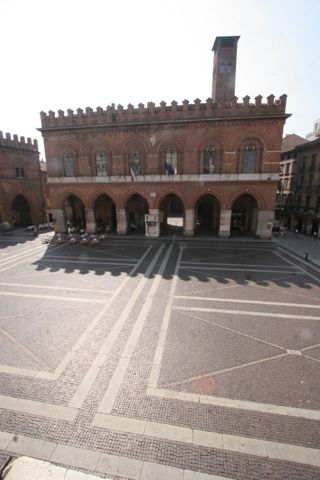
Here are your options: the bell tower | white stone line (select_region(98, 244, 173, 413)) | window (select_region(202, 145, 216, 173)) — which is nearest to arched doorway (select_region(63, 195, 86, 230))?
window (select_region(202, 145, 216, 173))

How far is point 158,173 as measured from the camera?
23453 mm

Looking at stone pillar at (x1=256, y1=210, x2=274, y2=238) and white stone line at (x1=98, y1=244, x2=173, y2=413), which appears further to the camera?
stone pillar at (x1=256, y1=210, x2=274, y2=238)

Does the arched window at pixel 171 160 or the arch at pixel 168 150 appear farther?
the arched window at pixel 171 160

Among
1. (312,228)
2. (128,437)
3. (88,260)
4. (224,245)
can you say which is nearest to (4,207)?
(88,260)

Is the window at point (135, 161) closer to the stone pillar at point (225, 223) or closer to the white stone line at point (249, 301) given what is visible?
the stone pillar at point (225, 223)

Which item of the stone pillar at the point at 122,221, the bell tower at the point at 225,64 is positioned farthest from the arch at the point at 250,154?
the stone pillar at the point at 122,221

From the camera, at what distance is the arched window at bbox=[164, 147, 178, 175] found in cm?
2271

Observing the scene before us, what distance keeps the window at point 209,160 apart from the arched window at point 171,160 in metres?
2.85

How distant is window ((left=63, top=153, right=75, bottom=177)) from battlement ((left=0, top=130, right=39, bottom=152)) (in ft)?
37.4

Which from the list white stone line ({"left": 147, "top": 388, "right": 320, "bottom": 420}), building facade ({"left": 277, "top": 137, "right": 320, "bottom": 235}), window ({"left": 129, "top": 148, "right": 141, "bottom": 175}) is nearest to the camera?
white stone line ({"left": 147, "top": 388, "right": 320, "bottom": 420})

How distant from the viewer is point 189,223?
24.1m

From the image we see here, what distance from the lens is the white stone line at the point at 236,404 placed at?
552cm

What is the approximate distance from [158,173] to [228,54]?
1889cm

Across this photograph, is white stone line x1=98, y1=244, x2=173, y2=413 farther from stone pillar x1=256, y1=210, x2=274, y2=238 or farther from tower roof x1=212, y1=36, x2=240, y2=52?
tower roof x1=212, y1=36, x2=240, y2=52
